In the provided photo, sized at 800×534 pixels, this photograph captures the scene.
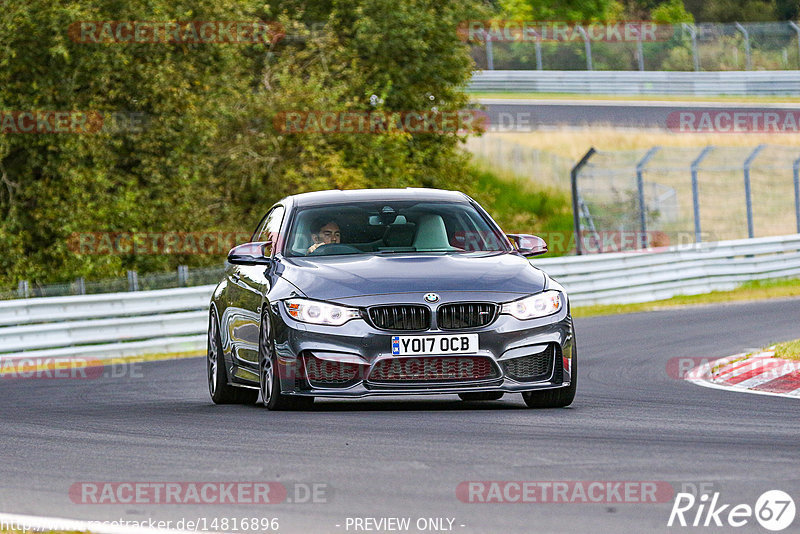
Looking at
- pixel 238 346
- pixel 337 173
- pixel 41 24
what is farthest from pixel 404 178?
pixel 238 346

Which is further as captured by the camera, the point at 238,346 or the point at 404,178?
the point at 404,178

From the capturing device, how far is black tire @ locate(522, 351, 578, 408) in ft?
33.3

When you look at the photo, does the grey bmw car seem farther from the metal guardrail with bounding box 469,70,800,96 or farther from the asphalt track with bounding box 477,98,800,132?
the metal guardrail with bounding box 469,70,800,96

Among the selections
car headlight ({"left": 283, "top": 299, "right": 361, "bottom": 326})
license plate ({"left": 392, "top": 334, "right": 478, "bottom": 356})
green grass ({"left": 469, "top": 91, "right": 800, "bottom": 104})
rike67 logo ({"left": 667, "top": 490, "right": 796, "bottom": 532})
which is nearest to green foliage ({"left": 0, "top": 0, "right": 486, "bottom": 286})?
green grass ({"left": 469, "top": 91, "right": 800, "bottom": 104})

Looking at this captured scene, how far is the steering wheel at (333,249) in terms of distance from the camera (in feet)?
35.0

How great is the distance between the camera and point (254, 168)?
35031 mm

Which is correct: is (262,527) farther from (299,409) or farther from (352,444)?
(299,409)

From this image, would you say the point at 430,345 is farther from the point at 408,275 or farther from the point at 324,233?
the point at 324,233

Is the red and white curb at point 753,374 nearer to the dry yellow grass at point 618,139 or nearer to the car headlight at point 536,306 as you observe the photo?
the car headlight at point 536,306

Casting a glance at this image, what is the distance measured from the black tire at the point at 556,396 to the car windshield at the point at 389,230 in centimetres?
121

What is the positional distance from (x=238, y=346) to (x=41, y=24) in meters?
18.2

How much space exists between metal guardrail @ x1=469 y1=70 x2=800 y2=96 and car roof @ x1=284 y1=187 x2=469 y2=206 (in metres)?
40.0

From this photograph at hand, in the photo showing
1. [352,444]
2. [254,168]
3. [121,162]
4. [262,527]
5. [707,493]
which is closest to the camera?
[262,527]

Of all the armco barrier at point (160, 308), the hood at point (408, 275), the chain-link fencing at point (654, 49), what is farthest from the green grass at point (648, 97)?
the hood at point (408, 275)
